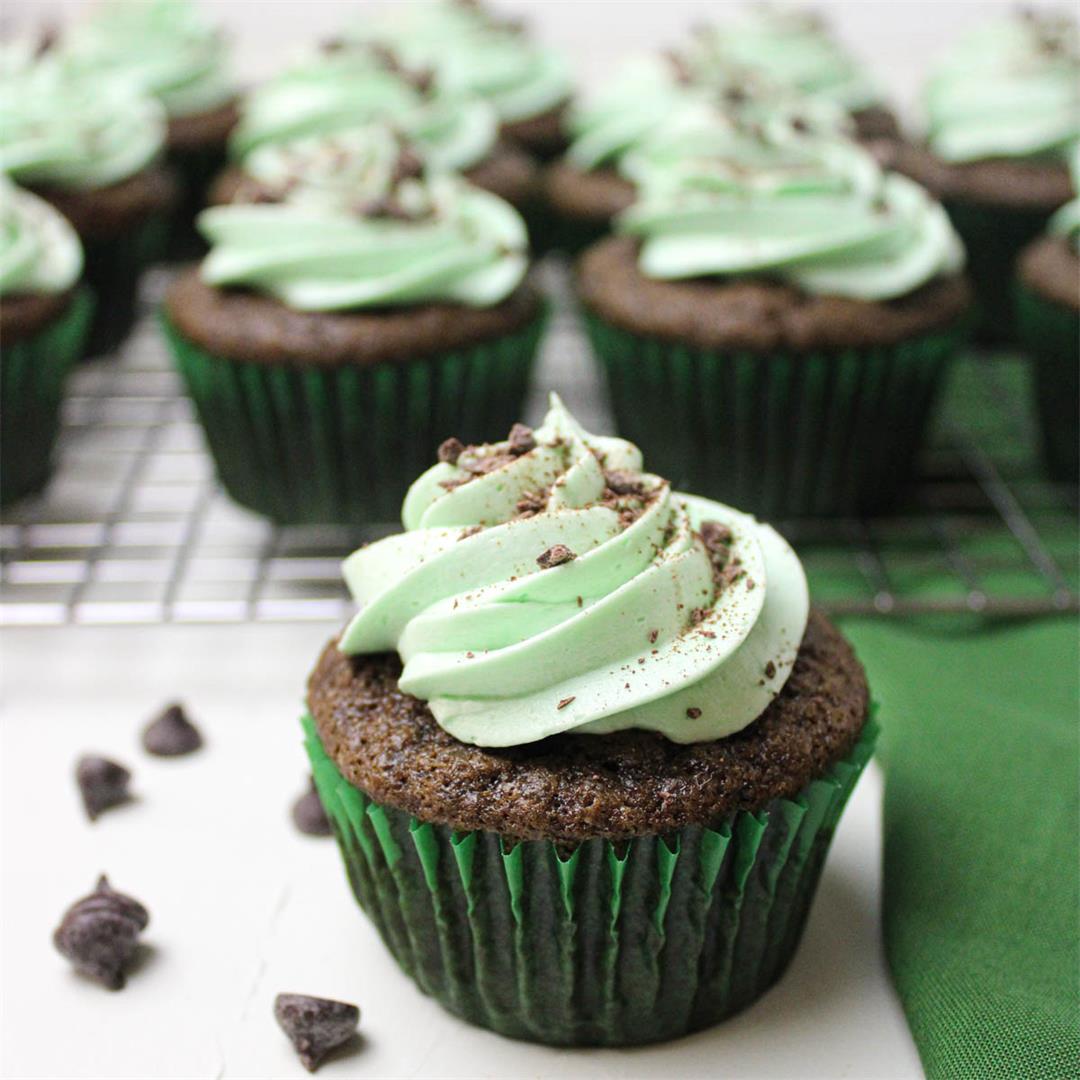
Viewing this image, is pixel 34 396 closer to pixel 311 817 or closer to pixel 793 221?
pixel 311 817

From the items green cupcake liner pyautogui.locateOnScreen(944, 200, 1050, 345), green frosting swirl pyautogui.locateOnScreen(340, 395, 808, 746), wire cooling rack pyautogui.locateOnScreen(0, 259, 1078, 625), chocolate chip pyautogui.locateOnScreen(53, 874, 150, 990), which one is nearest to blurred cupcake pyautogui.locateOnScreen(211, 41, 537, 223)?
wire cooling rack pyautogui.locateOnScreen(0, 259, 1078, 625)

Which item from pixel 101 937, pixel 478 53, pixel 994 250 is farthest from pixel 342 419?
pixel 478 53

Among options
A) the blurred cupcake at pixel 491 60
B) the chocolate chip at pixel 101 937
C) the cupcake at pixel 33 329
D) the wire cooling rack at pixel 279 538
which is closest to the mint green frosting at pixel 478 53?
the blurred cupcake at pixel 491 60

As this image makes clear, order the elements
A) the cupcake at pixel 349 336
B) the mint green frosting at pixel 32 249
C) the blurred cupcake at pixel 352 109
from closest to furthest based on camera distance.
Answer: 1. the cupcake at pixel 349 336
2. the mint green frosting at pixel 32 249
3. the blurred cupcake at pixel 352 109

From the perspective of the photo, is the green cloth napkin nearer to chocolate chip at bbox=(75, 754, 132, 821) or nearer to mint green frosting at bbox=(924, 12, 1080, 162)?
chocolate chip at bbox=(75, 754, 132, 821)

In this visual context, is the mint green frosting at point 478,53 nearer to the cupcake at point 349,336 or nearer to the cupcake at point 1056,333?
the cupcake at point 349,336

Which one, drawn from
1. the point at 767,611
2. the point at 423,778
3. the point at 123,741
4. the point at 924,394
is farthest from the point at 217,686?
the point at 924,394
